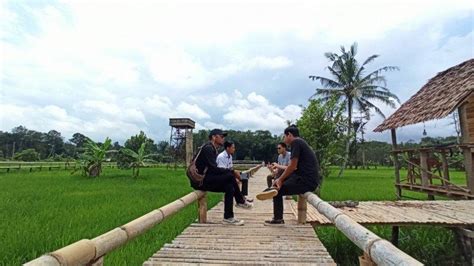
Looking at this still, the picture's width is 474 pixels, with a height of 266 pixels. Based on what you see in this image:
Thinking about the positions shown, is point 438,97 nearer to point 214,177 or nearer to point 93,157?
point 214,177

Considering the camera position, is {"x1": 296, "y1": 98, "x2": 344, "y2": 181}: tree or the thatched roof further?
{"x1": 296, "y1": 98, "x2": 344, "y2": 181}: tree

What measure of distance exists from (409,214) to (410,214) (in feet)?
0.05

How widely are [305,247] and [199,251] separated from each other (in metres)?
0.99

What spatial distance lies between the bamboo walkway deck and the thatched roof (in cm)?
210

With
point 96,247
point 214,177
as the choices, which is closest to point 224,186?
point 214,177

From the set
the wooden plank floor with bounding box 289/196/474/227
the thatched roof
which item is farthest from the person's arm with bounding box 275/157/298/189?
the thatched roof

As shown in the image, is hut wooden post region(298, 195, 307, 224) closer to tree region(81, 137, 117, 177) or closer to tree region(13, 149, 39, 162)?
tree region(81, 137, 117, 177)

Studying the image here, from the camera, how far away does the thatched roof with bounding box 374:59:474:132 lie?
745 centimetres

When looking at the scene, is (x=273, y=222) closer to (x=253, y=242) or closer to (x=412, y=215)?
(x=253, y=242)

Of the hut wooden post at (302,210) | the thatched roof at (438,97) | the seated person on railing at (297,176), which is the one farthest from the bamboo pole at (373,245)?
the thatched roof at (438,97)

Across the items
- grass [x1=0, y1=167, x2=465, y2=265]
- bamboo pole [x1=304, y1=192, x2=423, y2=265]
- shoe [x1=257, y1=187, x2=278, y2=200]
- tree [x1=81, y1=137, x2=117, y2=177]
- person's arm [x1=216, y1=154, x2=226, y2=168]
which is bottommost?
grass [x1=0, y1=167, x2=465, y2=265]

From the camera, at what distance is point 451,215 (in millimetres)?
5074

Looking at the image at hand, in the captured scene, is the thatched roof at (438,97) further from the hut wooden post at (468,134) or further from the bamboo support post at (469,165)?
the bamboo support post at (469,165)

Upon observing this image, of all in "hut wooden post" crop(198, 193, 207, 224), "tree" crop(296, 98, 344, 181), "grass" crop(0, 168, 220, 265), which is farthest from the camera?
"tree" crop(296, 98, 344, 181)
